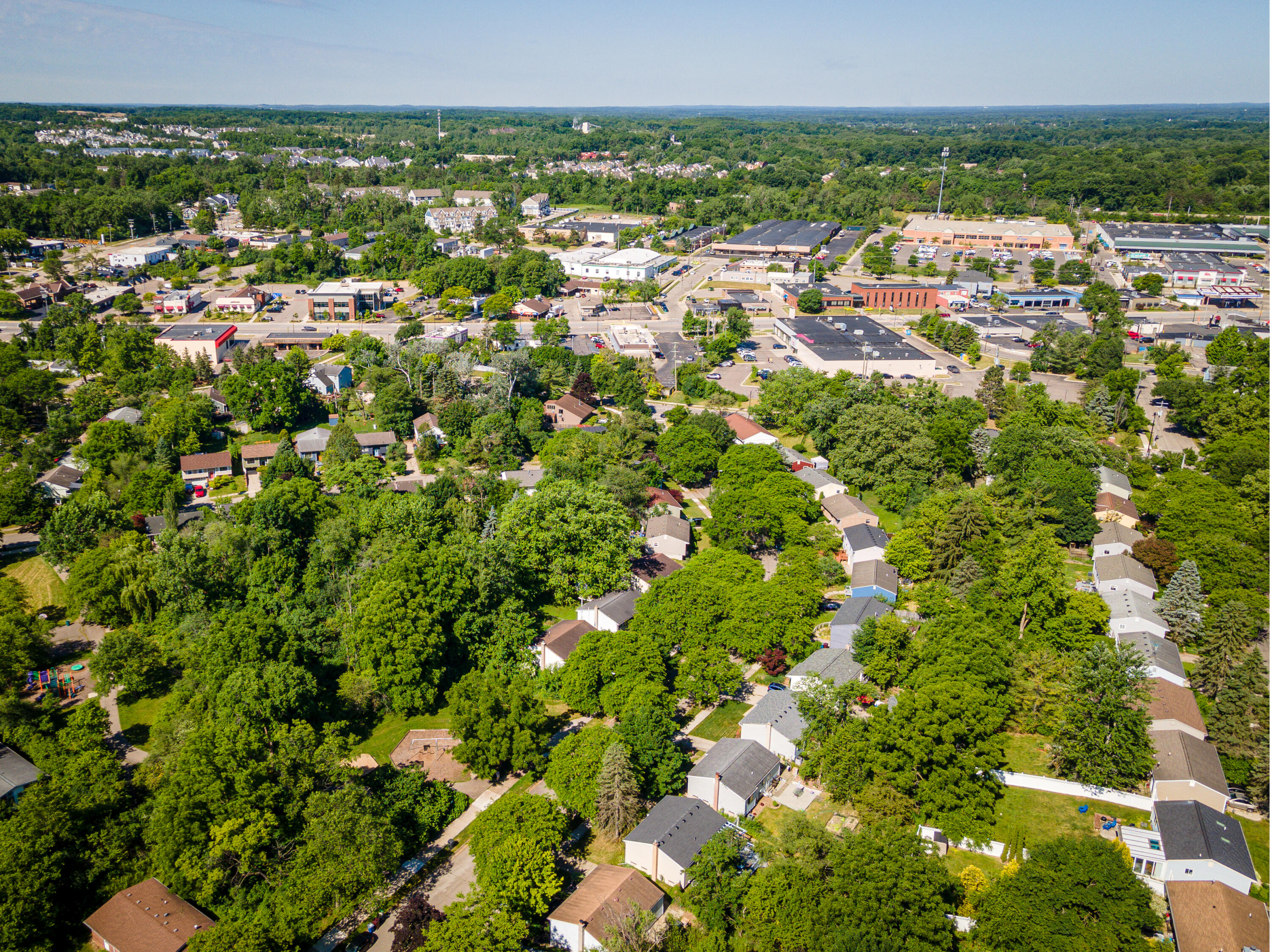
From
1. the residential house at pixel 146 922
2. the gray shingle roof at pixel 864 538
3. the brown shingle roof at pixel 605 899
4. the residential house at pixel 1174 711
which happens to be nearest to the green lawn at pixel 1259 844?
the residential house at pixel 1174 711

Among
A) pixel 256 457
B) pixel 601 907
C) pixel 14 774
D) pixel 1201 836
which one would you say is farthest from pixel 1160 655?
pixel 256 457

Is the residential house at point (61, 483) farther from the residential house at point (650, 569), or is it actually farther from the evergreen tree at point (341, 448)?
the residential house at point (650, 569)

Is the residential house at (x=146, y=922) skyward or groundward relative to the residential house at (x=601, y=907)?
groundward

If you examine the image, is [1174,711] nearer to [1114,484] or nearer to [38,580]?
[1114,484]

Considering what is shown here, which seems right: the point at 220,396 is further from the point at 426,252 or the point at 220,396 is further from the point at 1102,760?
the point at 1102,760

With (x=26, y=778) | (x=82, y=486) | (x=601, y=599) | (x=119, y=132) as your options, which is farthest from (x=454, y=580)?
(x=119, y=132)

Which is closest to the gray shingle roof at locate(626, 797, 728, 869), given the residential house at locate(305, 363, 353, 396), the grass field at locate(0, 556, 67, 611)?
the grass field at locate(0, 556, 67, 611)
